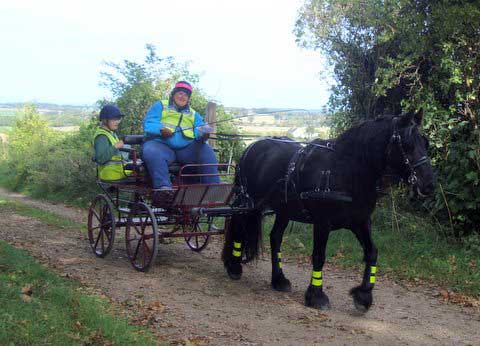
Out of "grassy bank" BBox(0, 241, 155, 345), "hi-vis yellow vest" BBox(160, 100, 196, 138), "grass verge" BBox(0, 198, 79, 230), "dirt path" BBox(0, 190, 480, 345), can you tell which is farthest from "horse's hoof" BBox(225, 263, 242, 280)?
"grass verge" BBox(0, 198, 79, 230)

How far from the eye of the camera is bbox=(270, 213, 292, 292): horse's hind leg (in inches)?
284

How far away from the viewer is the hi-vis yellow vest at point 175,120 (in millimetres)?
8273

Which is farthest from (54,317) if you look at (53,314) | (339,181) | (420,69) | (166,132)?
(420,69)

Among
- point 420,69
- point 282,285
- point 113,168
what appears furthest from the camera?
point 420,69

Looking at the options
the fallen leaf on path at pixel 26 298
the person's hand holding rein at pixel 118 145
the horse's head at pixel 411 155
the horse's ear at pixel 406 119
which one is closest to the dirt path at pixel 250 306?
the fallen leaf on path at pixel 26 298

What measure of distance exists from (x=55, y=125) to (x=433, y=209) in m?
23.0

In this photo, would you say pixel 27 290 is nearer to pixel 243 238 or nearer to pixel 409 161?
pixel 243 238

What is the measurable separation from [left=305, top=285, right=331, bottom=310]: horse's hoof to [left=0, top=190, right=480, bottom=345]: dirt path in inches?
3.9

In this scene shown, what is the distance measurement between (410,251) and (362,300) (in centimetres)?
273

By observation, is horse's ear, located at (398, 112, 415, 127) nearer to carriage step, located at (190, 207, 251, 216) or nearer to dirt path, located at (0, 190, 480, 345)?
dirt path, located at (0, 190, 480, 345)

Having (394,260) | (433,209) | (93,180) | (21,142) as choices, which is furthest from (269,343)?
(21,142)

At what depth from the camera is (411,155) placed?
5719 millimetres

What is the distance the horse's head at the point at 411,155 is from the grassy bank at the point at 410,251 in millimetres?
2266

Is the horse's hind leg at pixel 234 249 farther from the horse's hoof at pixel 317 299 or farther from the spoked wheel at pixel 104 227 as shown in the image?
the spoked wheel at pixel 104 227
